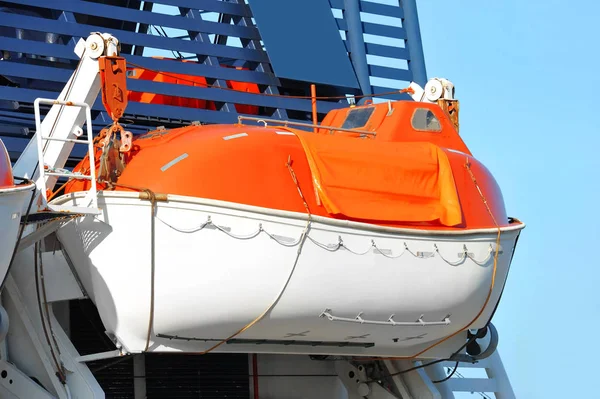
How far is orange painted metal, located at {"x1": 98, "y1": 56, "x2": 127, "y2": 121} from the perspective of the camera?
A: 8.89 meters

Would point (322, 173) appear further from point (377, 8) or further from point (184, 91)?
point (377, 8)

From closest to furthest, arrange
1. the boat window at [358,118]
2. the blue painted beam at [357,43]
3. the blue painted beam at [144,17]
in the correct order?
the boat window at [358,118]
the blue painted beam at [144,17]
the blue painted beam at [357,43]

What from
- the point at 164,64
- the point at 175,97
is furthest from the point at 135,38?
the point at 175,97

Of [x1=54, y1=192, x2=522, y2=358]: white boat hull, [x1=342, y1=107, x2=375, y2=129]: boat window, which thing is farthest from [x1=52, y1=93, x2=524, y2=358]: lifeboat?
[x1=342, y1=107, x2=375, y2=129]: boat window

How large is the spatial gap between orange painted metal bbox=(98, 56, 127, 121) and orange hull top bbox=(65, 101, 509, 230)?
0.33m

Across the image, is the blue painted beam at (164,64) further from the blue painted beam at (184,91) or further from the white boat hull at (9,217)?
the white boat hull at (9,217)

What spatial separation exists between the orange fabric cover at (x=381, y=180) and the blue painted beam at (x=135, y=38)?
3.66 metres

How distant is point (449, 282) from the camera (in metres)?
9.60

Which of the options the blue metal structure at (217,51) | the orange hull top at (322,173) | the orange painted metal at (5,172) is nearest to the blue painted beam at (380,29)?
the blue metal structure at (217,51)

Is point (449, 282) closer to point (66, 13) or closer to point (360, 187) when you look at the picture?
point (360, 187)

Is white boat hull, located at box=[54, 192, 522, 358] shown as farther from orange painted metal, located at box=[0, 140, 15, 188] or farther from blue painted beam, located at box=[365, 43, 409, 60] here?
blue painted beam, located at box=[365, 43, 409, 60]

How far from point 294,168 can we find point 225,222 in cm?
86

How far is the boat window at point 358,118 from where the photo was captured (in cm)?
1077

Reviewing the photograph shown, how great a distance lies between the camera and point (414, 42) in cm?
1506
